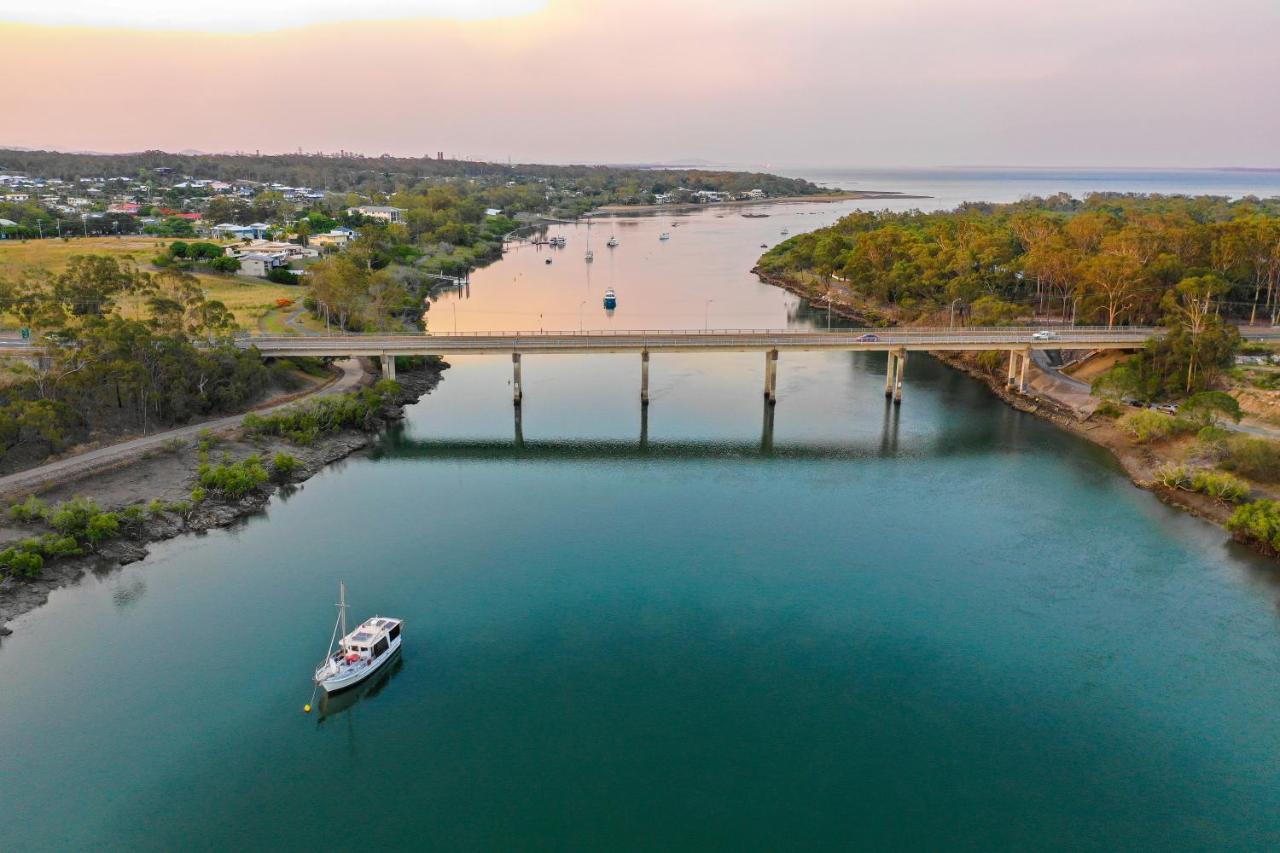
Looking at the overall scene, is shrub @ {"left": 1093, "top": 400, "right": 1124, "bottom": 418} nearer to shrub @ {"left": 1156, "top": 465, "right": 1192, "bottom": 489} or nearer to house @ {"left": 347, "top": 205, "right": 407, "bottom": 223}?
shrub @ {"left": 1156, "top": 465, "right": 1192, "bottom": 489}

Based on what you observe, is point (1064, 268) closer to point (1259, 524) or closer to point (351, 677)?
point (1259, 524)

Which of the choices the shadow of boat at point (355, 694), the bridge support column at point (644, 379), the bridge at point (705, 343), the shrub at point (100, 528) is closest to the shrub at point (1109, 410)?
the bridge at point (705, 343)

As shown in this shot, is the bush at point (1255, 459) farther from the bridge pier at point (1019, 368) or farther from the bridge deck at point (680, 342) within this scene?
the bridge pier at point (1019, 368)

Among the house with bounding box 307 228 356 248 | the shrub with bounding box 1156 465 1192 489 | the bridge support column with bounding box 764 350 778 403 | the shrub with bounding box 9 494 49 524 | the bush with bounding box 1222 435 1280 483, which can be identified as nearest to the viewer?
the shrub with bounding box 9 494 49 524

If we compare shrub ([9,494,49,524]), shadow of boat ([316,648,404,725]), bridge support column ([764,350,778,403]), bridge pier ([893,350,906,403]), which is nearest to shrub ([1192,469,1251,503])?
bridge pier ([893,350,906,403])

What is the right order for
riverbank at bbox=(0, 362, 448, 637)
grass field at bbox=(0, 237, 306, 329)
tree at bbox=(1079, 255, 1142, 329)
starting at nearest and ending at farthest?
riverbank at bbox=(0, 362, 448, 637) < tree at bbox=(1079, 255, 1142, 329) < grass field at bbox=(0, 237, 306, 329)

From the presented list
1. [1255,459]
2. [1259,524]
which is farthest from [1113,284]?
[1259,524]
